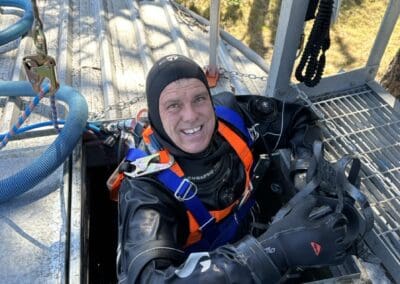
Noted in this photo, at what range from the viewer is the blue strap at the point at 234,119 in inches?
78.4

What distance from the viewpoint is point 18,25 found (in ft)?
12.0

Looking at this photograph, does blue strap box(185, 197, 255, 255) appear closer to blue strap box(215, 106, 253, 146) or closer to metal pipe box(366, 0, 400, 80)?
blue strap box(215, 106, 253, 146)

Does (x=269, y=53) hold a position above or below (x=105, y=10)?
below

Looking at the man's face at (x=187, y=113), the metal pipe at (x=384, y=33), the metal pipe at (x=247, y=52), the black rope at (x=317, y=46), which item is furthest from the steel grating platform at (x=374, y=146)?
the metal pipe at (x=247, y=52)

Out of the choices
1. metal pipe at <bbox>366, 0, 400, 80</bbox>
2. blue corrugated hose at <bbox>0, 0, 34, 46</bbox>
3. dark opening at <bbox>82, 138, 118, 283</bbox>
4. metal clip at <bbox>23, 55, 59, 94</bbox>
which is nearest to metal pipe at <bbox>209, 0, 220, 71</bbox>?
metal pipe at <bbox>366, 0, 400, 80</bbox>

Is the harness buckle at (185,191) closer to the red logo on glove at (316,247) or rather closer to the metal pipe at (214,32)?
the red logo on glove at (316,247)

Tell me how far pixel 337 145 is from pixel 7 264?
1.62 meters

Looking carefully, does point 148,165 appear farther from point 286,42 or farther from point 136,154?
point 286,42

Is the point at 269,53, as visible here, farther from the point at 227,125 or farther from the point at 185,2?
the point at 227,125

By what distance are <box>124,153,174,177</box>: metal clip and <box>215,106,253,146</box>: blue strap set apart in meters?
0.37

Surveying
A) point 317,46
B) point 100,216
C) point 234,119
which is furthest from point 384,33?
point 100,216

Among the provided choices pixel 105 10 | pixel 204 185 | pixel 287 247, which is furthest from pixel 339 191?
pixel 105 10

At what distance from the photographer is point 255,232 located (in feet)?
6.91

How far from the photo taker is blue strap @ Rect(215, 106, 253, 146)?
199cm
